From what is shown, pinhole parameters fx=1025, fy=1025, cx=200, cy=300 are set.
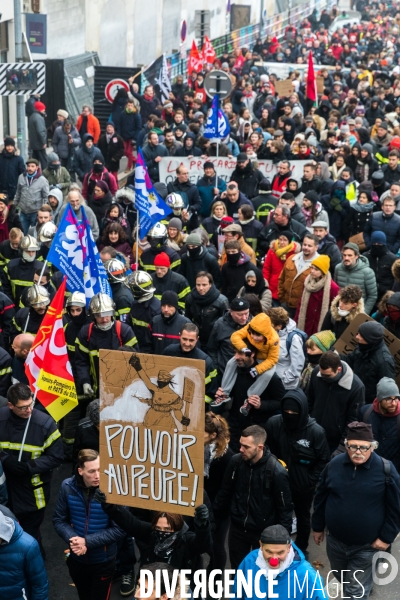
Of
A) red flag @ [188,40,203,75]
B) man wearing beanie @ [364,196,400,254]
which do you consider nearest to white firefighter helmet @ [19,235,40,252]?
man wearing beanie @ [364,196,400,254]

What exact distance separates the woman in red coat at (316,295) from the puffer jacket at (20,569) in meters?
4.67

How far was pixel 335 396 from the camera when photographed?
7.51m

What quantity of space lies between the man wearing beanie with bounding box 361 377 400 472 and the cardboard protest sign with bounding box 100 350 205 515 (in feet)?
6.45

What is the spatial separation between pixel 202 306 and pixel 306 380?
5.70 feet

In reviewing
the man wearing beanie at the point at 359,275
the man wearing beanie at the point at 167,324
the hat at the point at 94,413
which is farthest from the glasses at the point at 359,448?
the man wearing beanie at the point at 359,275

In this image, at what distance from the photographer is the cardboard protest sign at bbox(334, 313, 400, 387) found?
8.55 metres

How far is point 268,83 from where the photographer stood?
86.7 ft

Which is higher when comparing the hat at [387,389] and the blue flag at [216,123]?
the blue flag at [216,123]

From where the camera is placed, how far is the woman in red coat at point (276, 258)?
Result: 1069 cm

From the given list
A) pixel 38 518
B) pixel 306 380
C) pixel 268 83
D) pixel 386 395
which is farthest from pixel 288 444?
pixel 268 83

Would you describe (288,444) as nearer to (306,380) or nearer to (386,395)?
(386,395)

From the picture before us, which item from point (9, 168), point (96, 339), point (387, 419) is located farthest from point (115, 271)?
point (9, 168)

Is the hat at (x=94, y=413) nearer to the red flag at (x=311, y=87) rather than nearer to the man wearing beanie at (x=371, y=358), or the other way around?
the man wearing beanie at (x=371, y=358)

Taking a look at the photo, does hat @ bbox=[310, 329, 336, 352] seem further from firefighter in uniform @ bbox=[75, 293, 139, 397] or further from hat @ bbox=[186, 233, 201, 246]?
hat @ bbox=[186, 233, 201, 246]
